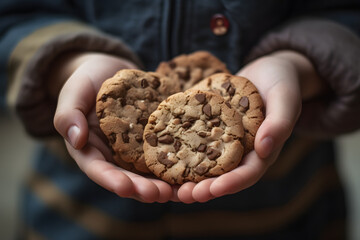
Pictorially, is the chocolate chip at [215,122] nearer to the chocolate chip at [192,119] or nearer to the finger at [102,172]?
the chocolate chip at [192,119]

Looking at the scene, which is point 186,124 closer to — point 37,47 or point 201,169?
point 201,169

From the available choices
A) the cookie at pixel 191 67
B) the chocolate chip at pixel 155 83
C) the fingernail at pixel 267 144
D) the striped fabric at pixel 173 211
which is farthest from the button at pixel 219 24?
the striped fabric at pixel 173 211

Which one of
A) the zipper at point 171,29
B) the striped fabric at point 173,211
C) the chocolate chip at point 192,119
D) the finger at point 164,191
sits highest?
the zipper at point 171,29

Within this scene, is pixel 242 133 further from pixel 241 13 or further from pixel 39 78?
pixel 39 78

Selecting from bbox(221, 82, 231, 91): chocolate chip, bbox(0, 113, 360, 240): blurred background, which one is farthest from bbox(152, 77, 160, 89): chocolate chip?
bbox(0, 113, 360, 240): blurred background

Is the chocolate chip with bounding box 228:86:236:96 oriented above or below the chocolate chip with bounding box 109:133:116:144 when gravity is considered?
above

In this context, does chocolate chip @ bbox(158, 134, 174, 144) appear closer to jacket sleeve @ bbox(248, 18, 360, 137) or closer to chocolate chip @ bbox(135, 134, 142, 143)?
chocolate chip @ bbox(135, 134, 142, 143)

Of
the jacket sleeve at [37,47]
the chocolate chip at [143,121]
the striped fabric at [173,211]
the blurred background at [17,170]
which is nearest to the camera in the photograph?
the chocolate chip at [143,121]
